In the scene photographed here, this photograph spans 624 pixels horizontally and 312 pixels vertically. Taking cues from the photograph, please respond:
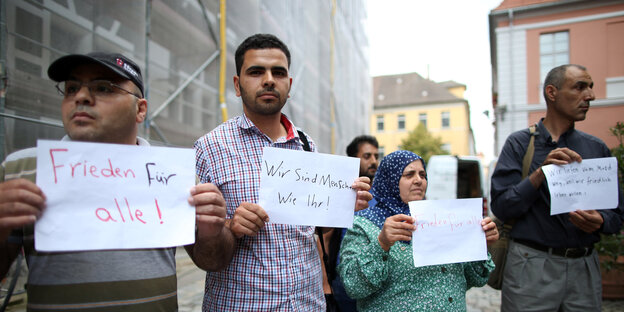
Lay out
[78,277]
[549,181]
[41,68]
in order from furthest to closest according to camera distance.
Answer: [41,68] < [549,181] < [78,277]

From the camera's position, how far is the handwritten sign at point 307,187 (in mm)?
1440

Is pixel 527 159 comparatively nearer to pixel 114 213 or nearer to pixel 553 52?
pixel 114 213

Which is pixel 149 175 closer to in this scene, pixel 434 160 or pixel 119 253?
pixel 119 253

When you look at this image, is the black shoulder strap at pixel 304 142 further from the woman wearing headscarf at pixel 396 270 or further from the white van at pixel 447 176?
the white van at pixel 447 176

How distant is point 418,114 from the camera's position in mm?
38594

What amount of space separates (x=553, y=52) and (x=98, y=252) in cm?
1443

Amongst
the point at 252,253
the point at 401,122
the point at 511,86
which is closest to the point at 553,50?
the point at 511,86

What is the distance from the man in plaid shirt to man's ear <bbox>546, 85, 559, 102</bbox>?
157cm

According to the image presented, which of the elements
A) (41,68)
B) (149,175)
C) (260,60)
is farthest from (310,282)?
(41,68)

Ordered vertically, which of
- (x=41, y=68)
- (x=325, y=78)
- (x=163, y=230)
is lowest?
(x=163, y=230)

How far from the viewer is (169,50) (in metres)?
4.57

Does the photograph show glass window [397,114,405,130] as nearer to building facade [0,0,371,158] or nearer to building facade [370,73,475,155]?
building facade [370,73,475,155]

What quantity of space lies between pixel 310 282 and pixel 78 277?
86cm

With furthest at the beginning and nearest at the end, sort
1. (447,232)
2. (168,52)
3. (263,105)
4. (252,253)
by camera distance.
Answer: (168,52)
(447,232)
(263,105)
(252,253)
